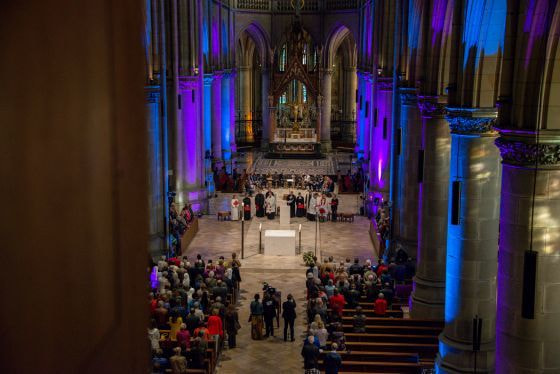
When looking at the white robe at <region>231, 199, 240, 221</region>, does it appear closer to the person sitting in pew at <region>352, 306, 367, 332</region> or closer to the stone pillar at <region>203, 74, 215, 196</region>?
the stone pillar at <region>203, 74, 215, 196</region>

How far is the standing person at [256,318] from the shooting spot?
22.1 meters

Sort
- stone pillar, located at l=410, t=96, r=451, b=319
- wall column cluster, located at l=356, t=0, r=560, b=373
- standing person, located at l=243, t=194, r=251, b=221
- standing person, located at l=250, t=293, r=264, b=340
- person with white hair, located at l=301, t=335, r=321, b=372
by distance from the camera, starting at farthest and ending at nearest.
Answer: standing person, located at l=243, t=194, r=251, b=221 → standing person, located at l=250, t=293, r=264, b=340 → stone pillar, located at l=410, t=96, r=451, b=319 → person with white hair, located at l=301, t=335, r=321, b=372 → wall column cluster, located at l=356, t=0, r=560, b=373

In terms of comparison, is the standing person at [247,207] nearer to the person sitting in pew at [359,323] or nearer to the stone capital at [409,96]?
the stone capital at [409,96]

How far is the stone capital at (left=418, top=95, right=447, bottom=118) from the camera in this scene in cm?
2097

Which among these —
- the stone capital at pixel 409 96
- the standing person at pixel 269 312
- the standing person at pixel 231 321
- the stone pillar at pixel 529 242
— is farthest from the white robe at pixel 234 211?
the stone pillar at pixel 529 242

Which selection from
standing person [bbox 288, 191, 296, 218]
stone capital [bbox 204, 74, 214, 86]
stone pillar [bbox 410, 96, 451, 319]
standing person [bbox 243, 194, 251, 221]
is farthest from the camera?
stone capital [bbox 204, 74, 214, 86]

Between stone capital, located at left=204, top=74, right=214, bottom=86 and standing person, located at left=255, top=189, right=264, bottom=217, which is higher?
stone capital, located at left=204, top=74, right=214, bottom=86

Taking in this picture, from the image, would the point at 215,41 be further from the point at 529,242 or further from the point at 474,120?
the point at 529,242

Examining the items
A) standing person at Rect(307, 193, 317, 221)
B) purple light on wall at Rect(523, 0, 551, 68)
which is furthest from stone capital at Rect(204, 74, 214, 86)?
purple light on wall at Rect(523, 0, 551, 68)

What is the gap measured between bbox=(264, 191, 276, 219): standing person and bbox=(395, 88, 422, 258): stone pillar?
36.9 feet

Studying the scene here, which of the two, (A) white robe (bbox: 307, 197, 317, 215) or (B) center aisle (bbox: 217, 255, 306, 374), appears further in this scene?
(A) white robe (bbox: 307, 197, 317, 215)

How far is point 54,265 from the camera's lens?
1.42 metres

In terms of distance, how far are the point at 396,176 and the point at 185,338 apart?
12.9 metres

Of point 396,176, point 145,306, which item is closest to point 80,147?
point 145,306
